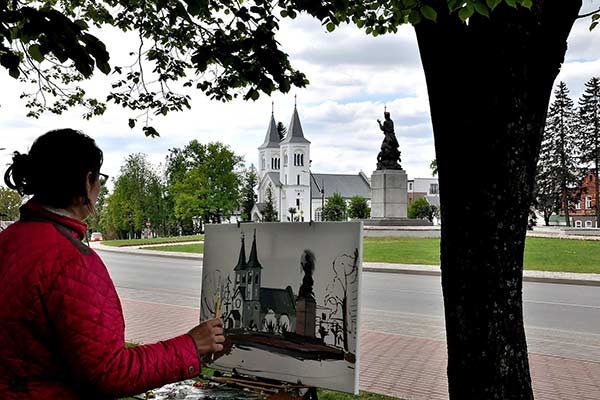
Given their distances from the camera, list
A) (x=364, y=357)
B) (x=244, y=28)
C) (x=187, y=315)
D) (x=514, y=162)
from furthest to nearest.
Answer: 1. (x=187, y=315)
2. (x=364, y=357)
3. (x=244, y=28)
4. (x=514, y=162)

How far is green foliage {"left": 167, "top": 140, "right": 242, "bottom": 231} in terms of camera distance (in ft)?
221

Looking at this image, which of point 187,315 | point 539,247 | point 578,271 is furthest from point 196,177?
point 187,315

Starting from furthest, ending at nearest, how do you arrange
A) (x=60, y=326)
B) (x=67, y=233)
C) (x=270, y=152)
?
1. (x=270, y=152)
2. (x=67, y=233)
3. (x=60, y=326)

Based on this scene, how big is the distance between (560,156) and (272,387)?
6789 cm

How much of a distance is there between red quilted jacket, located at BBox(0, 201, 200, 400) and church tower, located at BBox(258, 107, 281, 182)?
120471mm

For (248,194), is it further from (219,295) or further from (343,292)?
(343,292)

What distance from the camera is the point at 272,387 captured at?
10.5 feet

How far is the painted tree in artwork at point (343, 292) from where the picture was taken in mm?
3074

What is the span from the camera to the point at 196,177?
67.9 meters

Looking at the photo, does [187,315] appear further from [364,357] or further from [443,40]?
[443,40]

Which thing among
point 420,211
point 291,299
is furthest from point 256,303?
point 420,211

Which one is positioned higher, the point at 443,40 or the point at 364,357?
the point at 443,40

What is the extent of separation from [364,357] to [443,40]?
5331mm

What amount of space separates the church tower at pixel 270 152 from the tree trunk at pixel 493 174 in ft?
390
